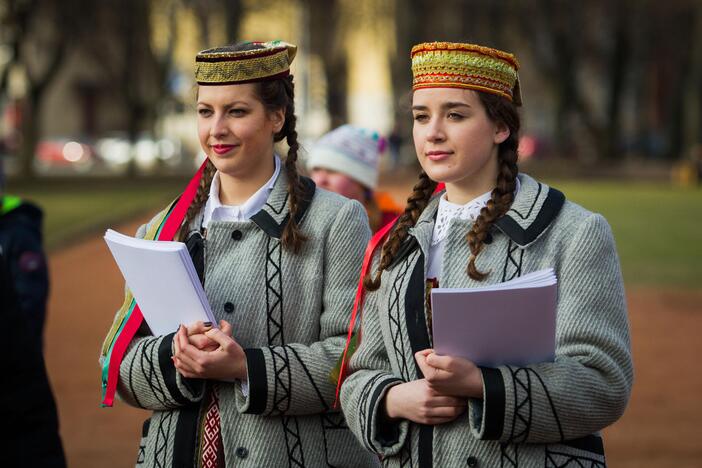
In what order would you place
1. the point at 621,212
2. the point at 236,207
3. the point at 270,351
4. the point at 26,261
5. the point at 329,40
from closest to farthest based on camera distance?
the point at 270,351 → the point at 236,207 → the point at 26,261 → the point at 621,212 → the point at 329,40

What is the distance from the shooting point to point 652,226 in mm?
22938

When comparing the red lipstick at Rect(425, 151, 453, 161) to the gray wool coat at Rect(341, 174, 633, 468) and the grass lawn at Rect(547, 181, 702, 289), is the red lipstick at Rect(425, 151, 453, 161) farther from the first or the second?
the grass lawn at Rect(547, 181, 702, 289)

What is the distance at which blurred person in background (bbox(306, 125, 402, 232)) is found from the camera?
5898 millimetres

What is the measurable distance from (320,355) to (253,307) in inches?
9.6

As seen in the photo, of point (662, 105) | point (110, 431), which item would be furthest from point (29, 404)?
point (662, 105)

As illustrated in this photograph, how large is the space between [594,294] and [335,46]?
158 ft

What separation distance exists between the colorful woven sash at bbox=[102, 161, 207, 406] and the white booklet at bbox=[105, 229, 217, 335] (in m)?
0.12

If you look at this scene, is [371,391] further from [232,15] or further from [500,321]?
[232,15]

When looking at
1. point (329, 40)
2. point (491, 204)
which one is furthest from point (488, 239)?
point (329, 40)

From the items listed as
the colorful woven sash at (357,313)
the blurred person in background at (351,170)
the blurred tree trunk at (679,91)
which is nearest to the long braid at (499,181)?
the colorful woven sash at (357,313)

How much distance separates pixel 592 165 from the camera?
4184 centimetres

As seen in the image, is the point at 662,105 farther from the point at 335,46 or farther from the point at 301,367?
the point at 301,367

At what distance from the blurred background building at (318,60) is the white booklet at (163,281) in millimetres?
29807

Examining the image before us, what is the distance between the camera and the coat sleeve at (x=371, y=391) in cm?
329
